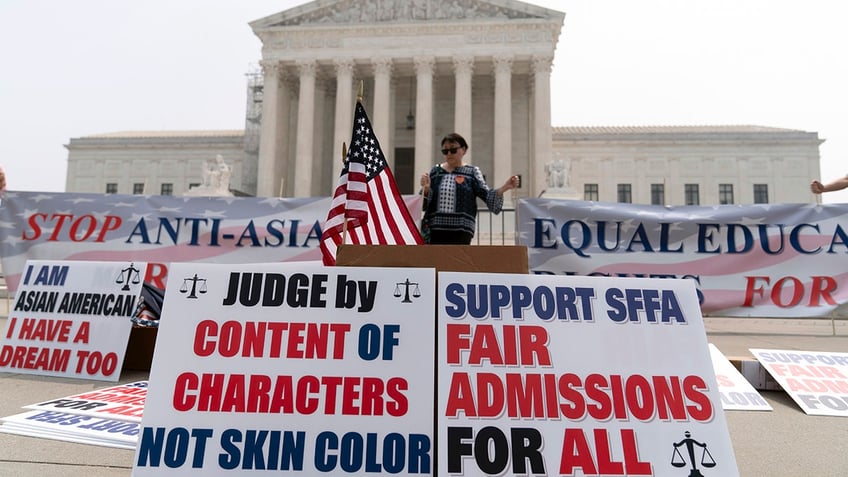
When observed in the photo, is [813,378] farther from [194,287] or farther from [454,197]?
[194,287]

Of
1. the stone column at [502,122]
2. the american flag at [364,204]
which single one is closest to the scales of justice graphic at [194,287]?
the american flag at [364,204]

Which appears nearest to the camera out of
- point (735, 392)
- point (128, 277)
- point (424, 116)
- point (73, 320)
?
point (735, 392)

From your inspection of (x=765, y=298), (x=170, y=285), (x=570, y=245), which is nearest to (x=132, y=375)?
(x=170, y=285)

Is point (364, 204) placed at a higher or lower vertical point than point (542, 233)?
lower

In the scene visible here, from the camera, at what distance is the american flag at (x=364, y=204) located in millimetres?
3898

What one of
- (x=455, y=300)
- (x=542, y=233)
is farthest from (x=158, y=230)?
(x=455, y=300)

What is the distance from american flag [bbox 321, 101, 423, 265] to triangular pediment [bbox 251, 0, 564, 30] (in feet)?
113

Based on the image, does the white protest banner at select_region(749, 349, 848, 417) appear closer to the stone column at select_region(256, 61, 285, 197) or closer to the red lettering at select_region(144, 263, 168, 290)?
the red lettering at select_region(144, 263, 168, 290)

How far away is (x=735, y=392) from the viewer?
448 centimetres

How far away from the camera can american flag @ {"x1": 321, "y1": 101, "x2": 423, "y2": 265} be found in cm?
390

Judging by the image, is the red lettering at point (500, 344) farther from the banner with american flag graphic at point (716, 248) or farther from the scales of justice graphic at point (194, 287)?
the banner with american flag graphic at point (716, 248)

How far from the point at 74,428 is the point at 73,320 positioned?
243 centimetres

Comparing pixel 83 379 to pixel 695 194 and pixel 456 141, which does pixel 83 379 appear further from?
pixel 695 194

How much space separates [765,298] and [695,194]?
1692 inches
